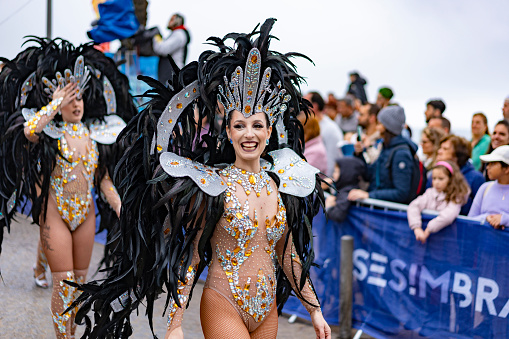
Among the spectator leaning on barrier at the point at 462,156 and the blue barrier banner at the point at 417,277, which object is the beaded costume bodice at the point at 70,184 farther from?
the spectator leaning on barrier at the point at 462,156

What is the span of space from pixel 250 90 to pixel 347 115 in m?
6.01

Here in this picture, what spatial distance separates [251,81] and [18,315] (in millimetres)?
3611

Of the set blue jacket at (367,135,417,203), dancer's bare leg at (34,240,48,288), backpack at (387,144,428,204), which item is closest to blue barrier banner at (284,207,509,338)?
blue jacket at (367,135,417,203)

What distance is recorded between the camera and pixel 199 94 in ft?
10.2

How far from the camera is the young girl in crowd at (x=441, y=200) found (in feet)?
16.0

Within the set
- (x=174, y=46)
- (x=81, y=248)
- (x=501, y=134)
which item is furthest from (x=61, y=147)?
(x=174, y=46)

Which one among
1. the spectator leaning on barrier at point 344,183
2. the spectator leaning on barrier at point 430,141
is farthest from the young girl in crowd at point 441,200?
the spectator leaning on barrier at point 430,141

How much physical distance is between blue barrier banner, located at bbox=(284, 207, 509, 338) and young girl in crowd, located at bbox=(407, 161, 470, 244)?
84 millimetres

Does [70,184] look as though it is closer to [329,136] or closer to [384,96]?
[329,136]

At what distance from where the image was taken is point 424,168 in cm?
568

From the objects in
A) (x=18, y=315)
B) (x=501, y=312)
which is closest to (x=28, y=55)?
(x=18, y=315)

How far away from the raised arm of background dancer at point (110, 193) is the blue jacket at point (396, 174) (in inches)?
86.9

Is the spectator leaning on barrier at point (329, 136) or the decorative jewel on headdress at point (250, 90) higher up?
the decorative jewel on headdress at point (250, 90)

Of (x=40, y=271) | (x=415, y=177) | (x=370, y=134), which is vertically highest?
(x=370, y=134)
